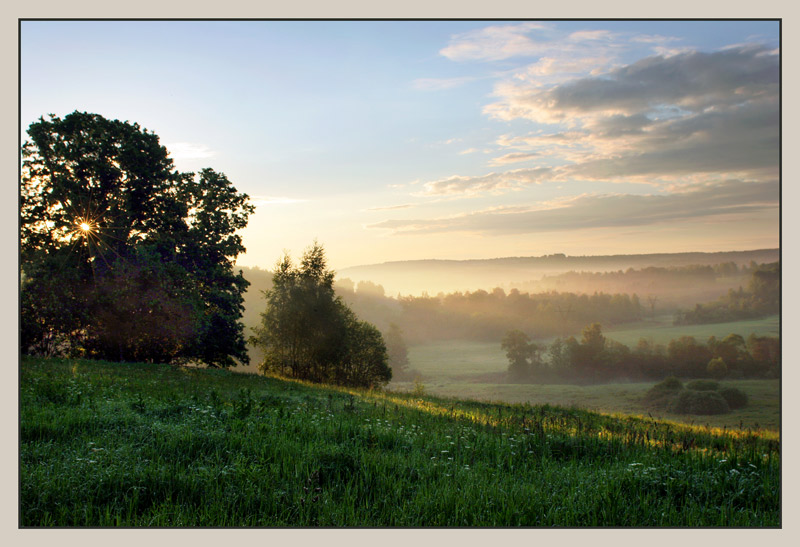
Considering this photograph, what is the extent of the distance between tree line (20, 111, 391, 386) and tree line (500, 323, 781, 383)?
32.2m

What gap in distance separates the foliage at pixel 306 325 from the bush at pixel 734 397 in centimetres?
2680

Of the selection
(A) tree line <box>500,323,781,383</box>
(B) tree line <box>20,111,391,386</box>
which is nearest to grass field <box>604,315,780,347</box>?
(A) tree line <box>500,323,781,383</box>

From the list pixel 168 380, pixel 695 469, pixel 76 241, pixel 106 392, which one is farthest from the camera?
pixel 76 241

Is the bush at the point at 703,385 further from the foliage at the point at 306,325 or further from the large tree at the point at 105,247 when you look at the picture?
the large tree at the point at 105,247

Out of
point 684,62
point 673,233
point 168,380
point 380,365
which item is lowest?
point 380,365

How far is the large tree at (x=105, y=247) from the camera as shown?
781 inches

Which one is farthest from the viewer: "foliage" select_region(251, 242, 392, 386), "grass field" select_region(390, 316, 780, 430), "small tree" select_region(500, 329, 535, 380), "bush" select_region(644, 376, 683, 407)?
"small tree" select_region(500, 329, 535, 380)

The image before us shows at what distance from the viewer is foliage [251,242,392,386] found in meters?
34.9

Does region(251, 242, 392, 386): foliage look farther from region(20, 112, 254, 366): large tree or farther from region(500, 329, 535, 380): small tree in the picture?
region(500, 329, 535, 380): small tree

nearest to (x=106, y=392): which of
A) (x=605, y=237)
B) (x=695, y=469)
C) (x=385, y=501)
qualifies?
(x=385, y=501)

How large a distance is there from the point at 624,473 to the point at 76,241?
24.3 m

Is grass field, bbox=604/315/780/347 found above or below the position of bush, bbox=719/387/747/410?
above

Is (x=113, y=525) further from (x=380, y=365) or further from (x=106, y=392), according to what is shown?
(x=380, y=365)

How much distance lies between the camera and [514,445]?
6.85 meters
